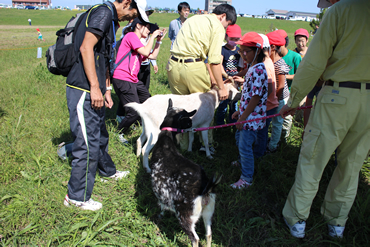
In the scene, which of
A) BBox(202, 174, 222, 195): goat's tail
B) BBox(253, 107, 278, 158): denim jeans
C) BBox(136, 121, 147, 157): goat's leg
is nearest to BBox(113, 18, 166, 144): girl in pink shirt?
BBox(136, 121, 147, 157): goat's leg

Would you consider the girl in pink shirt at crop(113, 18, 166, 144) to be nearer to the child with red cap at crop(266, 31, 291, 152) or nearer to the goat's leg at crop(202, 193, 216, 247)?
the child with red cap at crop(266, 31, 291, 152)

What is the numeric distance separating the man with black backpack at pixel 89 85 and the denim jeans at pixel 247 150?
1.82 metres

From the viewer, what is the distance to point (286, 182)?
3.24 metres

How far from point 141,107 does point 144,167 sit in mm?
984

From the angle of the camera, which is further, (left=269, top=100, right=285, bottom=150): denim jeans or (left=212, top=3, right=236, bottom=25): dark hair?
(left=269, top=100, right=285, bottom=150): denim jeans

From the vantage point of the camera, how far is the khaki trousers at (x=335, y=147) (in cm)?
191

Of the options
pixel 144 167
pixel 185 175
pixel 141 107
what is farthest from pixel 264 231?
pixel 141 107

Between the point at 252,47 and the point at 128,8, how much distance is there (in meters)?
1.53

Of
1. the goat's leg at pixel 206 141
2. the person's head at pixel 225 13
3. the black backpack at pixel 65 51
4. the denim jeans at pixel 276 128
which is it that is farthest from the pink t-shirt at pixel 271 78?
the black backpack at pixel 65 51

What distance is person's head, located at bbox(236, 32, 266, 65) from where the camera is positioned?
105 inches

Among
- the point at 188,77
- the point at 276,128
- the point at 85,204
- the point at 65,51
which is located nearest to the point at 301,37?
the point at 276,128

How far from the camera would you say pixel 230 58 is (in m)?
4.67

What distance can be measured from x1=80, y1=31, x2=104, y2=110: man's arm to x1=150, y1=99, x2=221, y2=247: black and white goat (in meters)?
0.93

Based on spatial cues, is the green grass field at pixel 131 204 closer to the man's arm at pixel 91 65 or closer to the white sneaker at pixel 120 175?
the white sneaker at pixel 120 175
